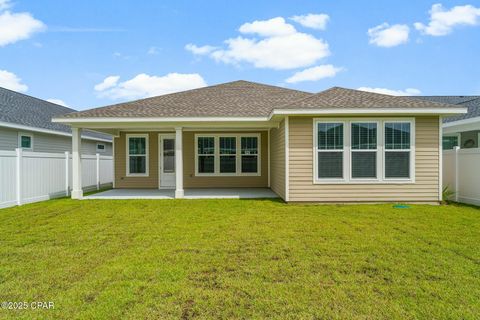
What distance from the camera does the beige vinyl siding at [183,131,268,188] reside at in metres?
12.4

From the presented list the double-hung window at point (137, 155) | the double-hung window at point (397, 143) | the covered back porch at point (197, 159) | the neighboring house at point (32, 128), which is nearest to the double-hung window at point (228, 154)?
the covered back porch at point (197, 159)

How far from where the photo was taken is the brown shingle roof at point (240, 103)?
8250mm

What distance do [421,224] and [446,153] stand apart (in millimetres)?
4873

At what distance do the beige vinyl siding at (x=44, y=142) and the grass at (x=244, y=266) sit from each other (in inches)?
260

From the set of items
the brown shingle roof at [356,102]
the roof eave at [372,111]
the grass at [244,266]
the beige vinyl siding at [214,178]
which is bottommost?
the grass at [244,266]

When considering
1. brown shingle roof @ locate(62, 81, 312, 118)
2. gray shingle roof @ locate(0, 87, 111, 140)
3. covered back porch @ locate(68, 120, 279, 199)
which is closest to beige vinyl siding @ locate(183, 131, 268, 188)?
covered back porch @ locate(68, 120, 279, 199)

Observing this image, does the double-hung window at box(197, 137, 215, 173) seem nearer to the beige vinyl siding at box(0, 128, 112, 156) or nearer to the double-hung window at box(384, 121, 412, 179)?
the double-hung window at box(384, 121, 412, 179)

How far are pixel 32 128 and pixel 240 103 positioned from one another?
885 cm

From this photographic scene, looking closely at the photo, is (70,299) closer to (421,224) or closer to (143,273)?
(143,273)

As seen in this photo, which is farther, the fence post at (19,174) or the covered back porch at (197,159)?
the covered back porch at (197,159)

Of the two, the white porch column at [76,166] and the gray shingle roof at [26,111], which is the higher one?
the gray shingle roof at [26,111]

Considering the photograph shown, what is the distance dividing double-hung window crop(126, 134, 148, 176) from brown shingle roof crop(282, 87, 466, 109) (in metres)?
6.88

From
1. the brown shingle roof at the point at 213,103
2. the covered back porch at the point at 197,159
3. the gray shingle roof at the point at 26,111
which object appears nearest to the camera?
the brown shingle roof at the point at 213,103

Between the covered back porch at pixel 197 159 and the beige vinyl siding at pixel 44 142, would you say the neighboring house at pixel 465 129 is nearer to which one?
the covered back porch at pixel 197 159
